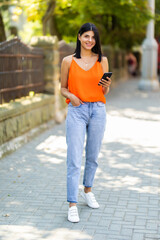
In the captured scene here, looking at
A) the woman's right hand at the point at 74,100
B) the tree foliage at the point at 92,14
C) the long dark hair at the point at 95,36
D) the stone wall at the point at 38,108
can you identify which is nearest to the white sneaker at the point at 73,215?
the woman's right hand at the point at 74,100

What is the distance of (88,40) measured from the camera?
171 inches

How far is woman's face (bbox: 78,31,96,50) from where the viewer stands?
4355 mm

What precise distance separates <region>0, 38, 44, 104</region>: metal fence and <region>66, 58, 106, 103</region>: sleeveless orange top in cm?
332

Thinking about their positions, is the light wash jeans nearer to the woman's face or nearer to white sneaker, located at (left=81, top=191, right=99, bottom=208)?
white sneaker, located at (left=81, top=191, right=99, bottom=208)

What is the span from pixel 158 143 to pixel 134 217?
387cm

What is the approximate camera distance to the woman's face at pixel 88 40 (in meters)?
4.36

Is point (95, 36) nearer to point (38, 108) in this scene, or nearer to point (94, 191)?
point (94, 191)

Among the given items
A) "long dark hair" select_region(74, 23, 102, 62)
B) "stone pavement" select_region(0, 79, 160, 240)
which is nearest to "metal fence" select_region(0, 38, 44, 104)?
"stone pavement" select_region(0, 79, 160, 240)

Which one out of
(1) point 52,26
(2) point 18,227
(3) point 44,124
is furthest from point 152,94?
(2) point 18,227

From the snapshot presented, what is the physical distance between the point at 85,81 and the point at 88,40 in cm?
40

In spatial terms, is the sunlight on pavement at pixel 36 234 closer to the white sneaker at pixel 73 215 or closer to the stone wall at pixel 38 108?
the white sneaker at pixel 73 215

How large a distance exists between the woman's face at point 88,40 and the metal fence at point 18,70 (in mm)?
3297

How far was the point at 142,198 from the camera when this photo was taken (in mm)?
5086

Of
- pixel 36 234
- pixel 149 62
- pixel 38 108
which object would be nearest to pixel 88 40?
pixel 36 234
